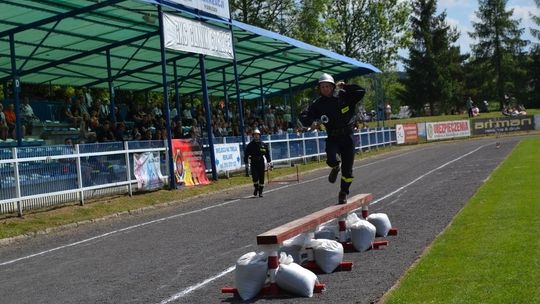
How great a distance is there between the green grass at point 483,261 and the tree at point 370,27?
62.8 meters

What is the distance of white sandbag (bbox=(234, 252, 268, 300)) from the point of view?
765 centimetres

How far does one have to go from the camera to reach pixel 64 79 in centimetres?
3366

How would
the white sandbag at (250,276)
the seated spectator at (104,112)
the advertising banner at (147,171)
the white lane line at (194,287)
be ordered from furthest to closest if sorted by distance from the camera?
the seated spectator at (104,112)
the advertising banner at (147,171)
the white lane line at (194,287)
the white sandbag at (250,276)

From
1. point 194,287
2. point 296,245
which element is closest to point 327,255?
point 296,245

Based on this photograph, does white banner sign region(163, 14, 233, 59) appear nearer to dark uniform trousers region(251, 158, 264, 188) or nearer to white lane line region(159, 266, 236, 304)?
dark uniform trousers region(251, 158, 264, 188)

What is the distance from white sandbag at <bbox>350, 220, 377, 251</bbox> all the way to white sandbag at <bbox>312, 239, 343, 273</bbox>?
1.42m

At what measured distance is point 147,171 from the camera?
73.5 feet

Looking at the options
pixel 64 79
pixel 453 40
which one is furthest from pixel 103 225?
pixel 453 40

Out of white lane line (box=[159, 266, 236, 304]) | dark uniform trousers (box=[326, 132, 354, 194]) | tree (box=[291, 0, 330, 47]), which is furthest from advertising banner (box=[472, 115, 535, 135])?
white lane line (box=[159, 266, 236, 304])

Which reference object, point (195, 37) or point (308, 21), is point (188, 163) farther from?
point (308, 21)

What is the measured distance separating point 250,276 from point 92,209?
11.4 m

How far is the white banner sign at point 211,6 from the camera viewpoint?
80.7 feet

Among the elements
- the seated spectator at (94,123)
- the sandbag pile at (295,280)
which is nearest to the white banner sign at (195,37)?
the seated spectator at (94,123)

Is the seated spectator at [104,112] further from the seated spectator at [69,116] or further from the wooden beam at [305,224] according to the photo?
the wooden beam at [305,224]
